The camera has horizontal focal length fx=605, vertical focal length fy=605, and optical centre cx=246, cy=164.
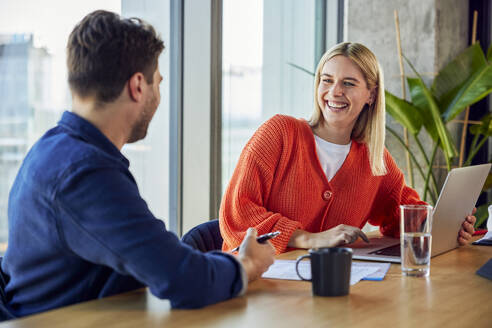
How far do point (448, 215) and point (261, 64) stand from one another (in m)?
1.99

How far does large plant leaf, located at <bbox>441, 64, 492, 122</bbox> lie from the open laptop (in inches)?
66.1

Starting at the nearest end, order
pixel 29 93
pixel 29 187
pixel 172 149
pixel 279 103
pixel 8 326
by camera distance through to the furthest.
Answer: pixel 8 326 → pixel 29 187 → pixel 29 93 → pixel 172 149 → pixel 279 103

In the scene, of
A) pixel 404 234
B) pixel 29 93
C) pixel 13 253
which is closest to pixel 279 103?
pixel 29 93

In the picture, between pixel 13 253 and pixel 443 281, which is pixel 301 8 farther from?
pixel 13 253

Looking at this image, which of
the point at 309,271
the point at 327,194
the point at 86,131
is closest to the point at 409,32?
the point at 327,194

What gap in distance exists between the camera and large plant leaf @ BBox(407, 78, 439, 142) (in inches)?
143

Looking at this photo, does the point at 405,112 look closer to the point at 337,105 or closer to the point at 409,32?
the point at 409,32

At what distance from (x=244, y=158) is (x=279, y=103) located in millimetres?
1710

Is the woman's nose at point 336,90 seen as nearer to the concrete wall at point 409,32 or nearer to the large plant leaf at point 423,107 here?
the large plant leaf at point 423,107

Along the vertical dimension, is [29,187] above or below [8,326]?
above

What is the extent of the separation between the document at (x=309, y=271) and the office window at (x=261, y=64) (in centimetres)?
179

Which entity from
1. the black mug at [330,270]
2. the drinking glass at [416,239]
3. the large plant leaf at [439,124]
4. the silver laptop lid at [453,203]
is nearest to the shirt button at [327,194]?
the silver laptop lid at [453,203]

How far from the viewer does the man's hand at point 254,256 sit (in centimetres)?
132

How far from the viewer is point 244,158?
210 cm
